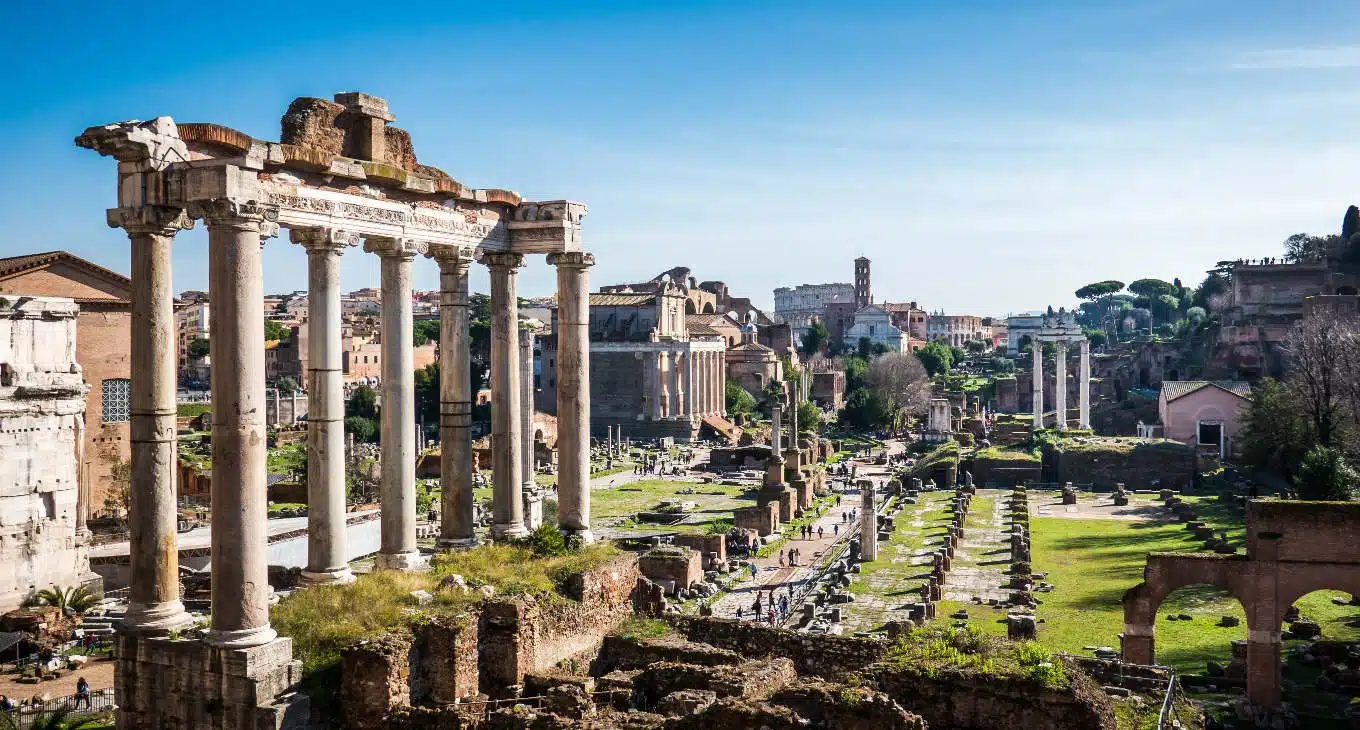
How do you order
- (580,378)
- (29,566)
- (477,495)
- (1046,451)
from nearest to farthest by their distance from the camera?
1. (580,378)
2. (29,566)
3. (477,495)
4. (1046,451)

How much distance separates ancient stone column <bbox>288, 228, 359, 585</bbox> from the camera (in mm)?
13359

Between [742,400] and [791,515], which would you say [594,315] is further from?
[791,515]

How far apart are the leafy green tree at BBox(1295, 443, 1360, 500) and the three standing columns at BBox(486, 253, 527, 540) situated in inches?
919

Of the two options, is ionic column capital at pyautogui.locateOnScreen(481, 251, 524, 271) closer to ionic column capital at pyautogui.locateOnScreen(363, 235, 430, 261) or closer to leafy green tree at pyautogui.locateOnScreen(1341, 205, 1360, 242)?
ionic column capital at pyautogui.locateOnScreen(363, 235, 430, 261)

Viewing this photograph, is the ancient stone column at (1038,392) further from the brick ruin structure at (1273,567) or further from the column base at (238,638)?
the column base at (238,638)

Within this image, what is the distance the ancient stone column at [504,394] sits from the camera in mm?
16531

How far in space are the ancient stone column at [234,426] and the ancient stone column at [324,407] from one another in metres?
1.92

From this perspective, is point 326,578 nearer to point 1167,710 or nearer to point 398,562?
point 398,562

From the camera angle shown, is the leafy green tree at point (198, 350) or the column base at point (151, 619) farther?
the leafy green tree at point (198, 350)

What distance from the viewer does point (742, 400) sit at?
3501 inches

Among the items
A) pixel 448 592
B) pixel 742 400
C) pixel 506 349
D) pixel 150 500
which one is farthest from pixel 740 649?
pixel 742 400

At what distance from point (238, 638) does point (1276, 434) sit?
42523 millimetres

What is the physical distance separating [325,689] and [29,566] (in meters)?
16.1

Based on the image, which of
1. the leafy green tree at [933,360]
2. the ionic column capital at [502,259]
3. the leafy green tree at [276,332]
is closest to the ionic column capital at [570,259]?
the ionic column capital at [502,259]
